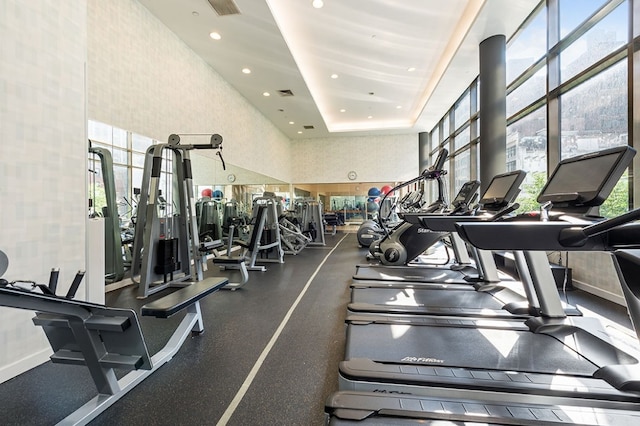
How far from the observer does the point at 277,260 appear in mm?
5586

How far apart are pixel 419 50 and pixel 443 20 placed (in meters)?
0.96

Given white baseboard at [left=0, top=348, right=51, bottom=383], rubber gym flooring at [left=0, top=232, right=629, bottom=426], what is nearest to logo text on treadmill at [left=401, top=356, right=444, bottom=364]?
rubber gym flooring at [left=0, top=232, right=629, bottom=426]

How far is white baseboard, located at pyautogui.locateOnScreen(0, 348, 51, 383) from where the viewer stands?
181 centimetres

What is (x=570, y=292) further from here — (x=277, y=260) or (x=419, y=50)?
(x=419, y=50)

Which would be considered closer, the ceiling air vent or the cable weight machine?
the cable weight machine

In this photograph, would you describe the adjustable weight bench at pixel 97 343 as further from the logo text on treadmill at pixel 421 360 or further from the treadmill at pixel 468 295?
the treadmill at pixel 468 295

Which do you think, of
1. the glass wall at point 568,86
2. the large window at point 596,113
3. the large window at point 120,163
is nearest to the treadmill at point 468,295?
the glass wall at point 568,86

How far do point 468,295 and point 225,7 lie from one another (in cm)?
489

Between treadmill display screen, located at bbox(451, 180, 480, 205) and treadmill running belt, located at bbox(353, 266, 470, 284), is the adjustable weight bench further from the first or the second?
treadmill display screen, located at bbox(451, 180, 480, 205)

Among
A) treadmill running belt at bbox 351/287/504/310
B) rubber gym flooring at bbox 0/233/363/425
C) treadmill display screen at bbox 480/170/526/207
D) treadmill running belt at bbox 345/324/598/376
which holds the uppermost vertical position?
treadmill display screen at bbox 480/170/526/207

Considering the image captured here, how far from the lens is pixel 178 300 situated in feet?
6.35

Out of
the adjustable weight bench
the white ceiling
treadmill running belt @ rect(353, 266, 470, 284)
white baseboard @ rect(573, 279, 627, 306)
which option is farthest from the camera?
the white ceiling

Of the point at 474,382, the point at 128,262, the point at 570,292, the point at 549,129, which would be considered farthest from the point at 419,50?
the point at 128,262

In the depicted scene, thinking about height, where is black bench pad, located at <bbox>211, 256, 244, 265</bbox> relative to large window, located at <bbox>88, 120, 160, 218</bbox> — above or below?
below
